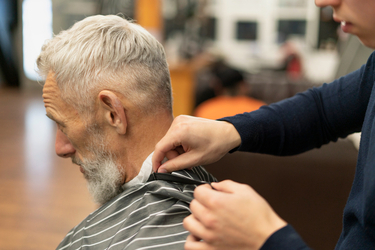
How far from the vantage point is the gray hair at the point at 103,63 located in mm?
1068

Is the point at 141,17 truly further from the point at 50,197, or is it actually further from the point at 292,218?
the point at 292,218

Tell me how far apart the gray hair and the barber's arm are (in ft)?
1.72

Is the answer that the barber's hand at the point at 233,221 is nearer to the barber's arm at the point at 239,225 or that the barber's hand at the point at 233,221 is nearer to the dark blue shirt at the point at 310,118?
the barber's arm at the point at 239,225

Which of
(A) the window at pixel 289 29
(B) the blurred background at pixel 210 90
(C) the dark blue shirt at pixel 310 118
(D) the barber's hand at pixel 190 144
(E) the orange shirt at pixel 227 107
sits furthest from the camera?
(A) the window at pixel 289 29

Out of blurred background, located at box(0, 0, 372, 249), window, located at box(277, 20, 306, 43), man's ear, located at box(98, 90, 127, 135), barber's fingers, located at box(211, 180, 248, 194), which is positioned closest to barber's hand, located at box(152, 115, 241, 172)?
man's ear, located at box(98, 90, 127, 135)

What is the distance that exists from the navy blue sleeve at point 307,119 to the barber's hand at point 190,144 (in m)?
0.09

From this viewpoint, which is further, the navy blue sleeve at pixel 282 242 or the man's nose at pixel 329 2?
the man's nose at pixel 329 2

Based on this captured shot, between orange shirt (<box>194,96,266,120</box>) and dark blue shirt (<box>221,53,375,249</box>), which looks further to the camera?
orange shirt (<box>194,96,266,120</box>)

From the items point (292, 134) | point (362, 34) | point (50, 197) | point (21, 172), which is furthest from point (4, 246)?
point (362, 34)

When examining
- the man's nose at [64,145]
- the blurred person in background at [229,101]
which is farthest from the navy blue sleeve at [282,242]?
the blurred person in background at [229,101]

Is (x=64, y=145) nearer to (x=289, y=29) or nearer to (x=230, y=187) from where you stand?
(x=230, y=187)

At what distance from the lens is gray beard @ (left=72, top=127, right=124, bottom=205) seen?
1.16 m

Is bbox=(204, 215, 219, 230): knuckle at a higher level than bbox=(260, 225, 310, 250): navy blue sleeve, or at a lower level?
higher

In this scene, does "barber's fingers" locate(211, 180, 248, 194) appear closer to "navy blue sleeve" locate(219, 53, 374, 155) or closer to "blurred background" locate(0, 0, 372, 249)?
"navy blue sleeve" locate(219, 53, 374, 155)
